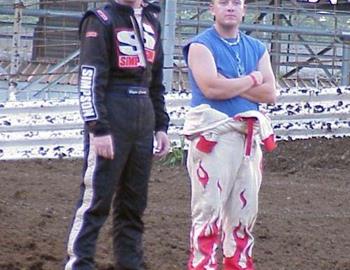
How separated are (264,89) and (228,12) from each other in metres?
0.50

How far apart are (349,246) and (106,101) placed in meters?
2.77

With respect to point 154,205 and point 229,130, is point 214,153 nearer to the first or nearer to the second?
point 229,130

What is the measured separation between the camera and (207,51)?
20.9 ft

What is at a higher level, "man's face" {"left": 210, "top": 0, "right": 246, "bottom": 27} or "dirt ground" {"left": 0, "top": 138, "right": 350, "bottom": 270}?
"man's face" {"left": 210, "top": 0, "right": 246, "bottom": 27}

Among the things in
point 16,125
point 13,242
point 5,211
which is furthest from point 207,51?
point 16,125

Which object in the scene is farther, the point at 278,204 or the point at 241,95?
the point at 278,204

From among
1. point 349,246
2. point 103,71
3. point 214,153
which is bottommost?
point 349,246

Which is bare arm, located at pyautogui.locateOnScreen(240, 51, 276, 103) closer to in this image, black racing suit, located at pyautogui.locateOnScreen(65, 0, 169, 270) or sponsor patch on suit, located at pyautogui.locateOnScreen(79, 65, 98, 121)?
black racing suit, located at pyautogui.locateOnScreen(65, 0, 169, 270)

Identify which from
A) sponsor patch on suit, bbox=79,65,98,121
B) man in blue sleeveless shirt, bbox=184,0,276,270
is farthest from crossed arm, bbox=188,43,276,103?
sponsor patch on suit, bbox=79,65,98,121

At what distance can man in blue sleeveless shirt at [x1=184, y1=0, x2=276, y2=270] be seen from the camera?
251 inches

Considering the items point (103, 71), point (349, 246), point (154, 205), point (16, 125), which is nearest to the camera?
point (103, 71)

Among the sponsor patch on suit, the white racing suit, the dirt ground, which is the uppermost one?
the sponsor patch on suit

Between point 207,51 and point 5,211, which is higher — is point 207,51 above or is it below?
above

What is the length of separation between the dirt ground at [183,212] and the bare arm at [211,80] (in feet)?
4.57
